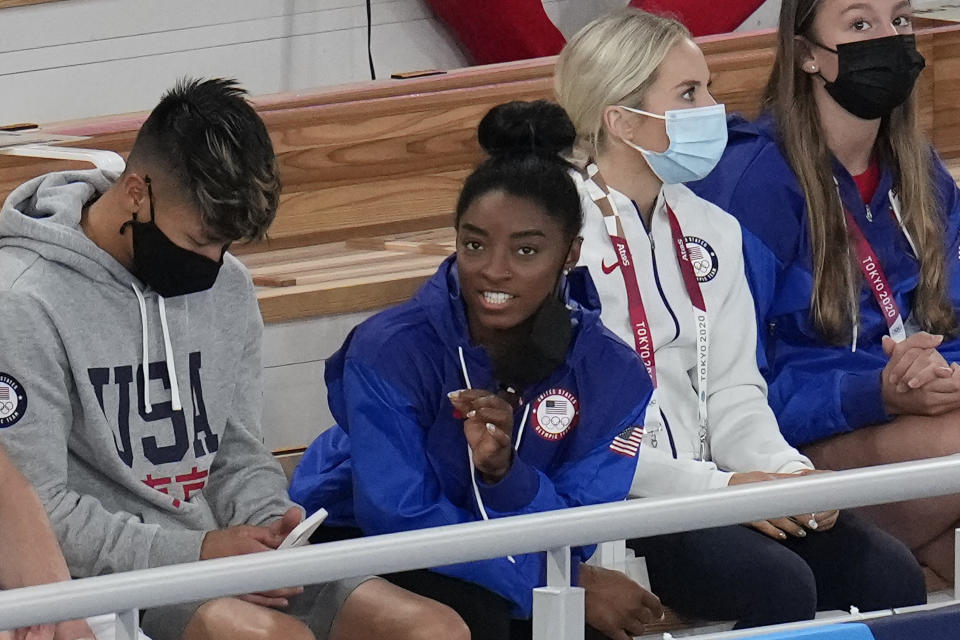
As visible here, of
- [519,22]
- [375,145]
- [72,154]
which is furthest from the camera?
[519,22]

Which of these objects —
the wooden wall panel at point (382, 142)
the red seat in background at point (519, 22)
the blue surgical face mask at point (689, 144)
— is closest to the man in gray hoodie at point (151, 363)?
the blue surgical face mask at point (689, 144)

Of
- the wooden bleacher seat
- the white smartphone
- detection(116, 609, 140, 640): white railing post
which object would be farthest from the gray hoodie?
the wooden bleacher seat

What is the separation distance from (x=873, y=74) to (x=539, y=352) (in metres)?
0.94

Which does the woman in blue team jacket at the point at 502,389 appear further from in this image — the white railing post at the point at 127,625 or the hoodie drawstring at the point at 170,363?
the white railing post at the point at 127,625

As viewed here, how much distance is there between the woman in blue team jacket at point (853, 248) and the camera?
268cm

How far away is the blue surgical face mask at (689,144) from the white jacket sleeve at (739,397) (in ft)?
0.47

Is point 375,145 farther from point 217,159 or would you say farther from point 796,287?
point 217,159

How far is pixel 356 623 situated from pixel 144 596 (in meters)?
0.61

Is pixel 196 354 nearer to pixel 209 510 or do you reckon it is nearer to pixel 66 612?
pixel 209 510

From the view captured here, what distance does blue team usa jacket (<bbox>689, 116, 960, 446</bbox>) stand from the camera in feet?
8.89

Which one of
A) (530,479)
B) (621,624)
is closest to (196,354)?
(530,479)

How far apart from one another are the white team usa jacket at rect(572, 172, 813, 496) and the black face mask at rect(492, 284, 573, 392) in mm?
283

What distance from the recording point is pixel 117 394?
83.4 inches

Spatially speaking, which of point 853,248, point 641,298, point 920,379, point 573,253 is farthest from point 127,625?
point 853,248
